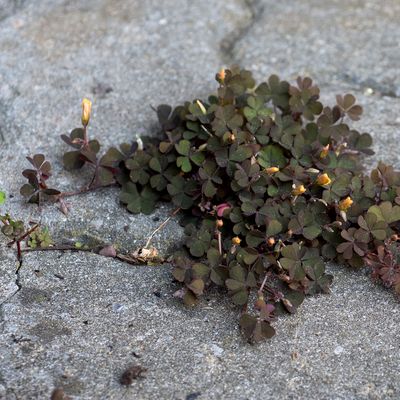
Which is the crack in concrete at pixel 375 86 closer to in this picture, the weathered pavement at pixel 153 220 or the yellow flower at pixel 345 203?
the weathered pavement at pixel 153 220

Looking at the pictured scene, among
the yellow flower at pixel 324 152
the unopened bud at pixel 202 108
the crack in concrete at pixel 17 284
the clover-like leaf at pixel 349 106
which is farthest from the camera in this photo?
the clover-like leaf at pixel 349 106

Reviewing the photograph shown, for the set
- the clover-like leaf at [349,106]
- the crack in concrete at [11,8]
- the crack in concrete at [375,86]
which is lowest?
the crack in concrete at [375,86]

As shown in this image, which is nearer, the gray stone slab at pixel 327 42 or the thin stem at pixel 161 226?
the thin stem at pixel 161 226

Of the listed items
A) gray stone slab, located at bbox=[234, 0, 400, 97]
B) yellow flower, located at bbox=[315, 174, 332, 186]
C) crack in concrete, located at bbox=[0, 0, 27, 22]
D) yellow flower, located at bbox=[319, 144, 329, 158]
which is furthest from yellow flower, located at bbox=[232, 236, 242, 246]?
crack in concrete, located at bbox=[0, 0, 27, 22]

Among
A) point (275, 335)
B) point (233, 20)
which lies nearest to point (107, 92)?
point (233, 20)

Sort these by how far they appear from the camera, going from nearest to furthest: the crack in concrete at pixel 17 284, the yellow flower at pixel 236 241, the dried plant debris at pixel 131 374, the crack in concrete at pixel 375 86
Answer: the dried plant debris at pixel 131 374 → the crack in concrete at pixel 17 284 → the yellow flower at pixel 236 241 → the crack in concrete at pixel 375 86

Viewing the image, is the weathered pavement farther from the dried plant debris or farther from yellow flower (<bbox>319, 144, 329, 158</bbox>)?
yellow flower (<bbox>319, 144, 329, 158</bbox>)

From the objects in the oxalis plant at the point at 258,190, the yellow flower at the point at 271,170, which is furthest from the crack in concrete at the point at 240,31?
the yellow flower at the point at 271,170

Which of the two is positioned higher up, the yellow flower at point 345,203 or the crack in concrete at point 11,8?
the crack in concrete at point 11,8

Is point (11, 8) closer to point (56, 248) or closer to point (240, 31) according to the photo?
point (240, 31)
